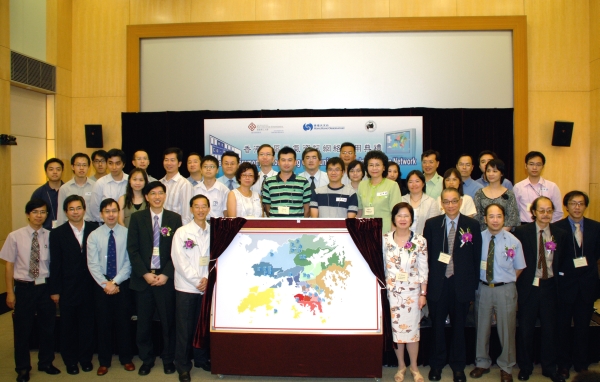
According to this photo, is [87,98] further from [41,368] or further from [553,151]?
[553,151]

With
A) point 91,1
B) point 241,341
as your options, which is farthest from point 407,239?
point 91,1

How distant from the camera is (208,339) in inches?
140

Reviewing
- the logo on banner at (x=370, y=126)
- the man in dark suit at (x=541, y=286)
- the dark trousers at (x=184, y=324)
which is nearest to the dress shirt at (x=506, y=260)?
the man in dark suit at (x=541, y=286)

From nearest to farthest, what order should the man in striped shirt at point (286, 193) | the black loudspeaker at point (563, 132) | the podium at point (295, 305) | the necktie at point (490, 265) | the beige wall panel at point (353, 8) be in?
the podium at point (295, 305)
the necktie at point (490, 265)
the man in striped shirt at point (286, 193)
the black loudspeaker at point (563, 132)
the beige wall panel at point (353, 8)

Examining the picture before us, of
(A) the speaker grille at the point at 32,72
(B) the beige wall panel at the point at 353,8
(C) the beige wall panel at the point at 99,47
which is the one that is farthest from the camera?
(C) the beige wall panel at the point at 99,47

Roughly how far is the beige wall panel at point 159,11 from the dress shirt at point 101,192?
371cm

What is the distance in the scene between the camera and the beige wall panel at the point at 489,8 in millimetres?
7027

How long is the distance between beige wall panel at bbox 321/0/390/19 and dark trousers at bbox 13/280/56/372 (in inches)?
222

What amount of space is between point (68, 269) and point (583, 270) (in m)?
4.23

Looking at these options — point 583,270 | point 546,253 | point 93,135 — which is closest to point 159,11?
point 93,135

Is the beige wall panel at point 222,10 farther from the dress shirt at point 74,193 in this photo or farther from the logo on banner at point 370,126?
the dress shirt at point 74,193

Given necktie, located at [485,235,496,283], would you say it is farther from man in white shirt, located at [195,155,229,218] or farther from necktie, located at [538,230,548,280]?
man in white shirt, located at [195,155,229,218]

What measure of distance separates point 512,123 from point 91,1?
7150 mm

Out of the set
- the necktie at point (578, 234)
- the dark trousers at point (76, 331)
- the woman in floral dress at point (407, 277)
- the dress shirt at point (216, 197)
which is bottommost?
the dark trousers at point (76, 331)
